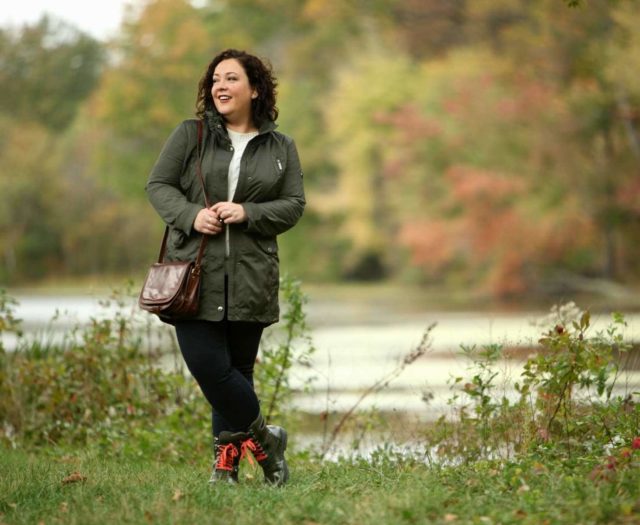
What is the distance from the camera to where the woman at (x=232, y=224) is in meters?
5.34

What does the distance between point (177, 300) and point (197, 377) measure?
0.39 metres

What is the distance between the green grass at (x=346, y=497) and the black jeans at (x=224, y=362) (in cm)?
33

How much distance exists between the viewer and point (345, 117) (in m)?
45.5

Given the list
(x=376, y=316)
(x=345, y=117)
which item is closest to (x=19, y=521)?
(x=376, y=316)

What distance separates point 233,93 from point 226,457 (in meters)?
1.66

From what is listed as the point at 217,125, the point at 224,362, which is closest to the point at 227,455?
the point at 224,362

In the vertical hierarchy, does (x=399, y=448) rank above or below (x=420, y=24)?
below

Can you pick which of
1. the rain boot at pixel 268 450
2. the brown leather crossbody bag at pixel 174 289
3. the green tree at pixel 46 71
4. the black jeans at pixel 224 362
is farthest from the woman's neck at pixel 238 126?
the green tree at pixel 46 71

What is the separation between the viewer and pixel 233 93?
18.2 ft

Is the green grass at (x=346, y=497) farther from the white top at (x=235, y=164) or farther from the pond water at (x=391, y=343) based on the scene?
the pond water at (x=391, y=343)

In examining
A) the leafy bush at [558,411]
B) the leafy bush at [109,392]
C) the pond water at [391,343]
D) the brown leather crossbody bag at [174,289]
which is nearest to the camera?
the brown leather crossbody bag at [174,289]

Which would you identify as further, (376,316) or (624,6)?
(624,6)

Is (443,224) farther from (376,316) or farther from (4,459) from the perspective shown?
(4,459)

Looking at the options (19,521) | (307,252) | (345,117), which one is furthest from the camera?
(307,252)
